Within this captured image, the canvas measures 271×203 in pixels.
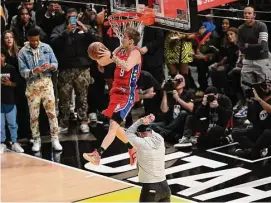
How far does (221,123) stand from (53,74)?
10.1 ft

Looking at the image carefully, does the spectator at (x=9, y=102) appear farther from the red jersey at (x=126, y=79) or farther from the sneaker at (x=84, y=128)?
the red jersey at (x=126, y=79)

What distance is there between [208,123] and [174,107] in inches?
26.7

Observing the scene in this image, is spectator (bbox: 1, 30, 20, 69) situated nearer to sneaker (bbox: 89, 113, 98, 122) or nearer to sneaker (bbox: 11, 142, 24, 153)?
sneaker (bbox: 11, 142, 24, 153)

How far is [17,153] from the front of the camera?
13.6 meters

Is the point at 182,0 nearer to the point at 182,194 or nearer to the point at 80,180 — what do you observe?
the point at 182,194

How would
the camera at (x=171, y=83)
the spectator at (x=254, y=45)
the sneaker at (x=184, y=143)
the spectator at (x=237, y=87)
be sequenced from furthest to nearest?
1. the spectator at (x=237, y=87)
2. the sneaker at (x=184, y=143)
3. the camera at (x=171, y=83)
4. the spectator at (x=254, y=45)

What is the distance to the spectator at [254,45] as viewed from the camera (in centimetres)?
1084

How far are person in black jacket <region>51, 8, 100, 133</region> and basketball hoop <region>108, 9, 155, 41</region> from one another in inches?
163

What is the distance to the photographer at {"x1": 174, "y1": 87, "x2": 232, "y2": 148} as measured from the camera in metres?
12.9

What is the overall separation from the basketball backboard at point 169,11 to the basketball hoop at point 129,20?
15 cm

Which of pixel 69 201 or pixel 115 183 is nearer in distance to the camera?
pixel 69 201

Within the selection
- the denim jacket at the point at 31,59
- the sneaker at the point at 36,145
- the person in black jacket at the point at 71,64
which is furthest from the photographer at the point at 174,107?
the sneaker at the point at 36,145

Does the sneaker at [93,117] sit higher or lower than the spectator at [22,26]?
lower

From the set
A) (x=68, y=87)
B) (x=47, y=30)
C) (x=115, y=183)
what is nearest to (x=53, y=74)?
(x=68, y=87)
